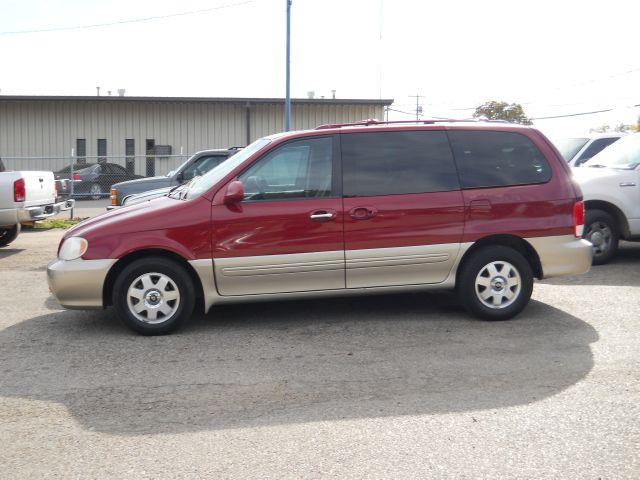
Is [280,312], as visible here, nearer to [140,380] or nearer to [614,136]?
[140,380]

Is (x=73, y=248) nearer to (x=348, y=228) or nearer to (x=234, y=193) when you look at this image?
(x=234, y=193)

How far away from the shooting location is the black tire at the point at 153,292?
259 inches

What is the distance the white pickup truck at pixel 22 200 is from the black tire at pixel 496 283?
27.0 feet

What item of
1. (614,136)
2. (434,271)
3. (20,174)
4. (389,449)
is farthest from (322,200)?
(614,136)

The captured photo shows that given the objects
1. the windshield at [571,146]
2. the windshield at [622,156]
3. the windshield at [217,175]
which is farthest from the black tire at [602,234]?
the windshield at [217,175]

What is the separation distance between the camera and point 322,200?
6.80m

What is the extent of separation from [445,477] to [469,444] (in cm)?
46

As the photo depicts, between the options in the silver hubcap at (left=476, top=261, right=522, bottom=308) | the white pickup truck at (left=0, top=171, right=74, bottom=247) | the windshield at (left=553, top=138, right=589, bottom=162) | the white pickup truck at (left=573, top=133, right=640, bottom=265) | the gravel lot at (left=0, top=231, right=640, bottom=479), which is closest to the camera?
the gravel lot at (left=0, top=231, right=640, bottom=479)

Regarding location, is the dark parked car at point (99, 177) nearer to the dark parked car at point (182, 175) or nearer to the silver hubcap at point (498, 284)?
the dark parked car at point (182, 175)

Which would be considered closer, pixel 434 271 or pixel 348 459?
pixel 348 459

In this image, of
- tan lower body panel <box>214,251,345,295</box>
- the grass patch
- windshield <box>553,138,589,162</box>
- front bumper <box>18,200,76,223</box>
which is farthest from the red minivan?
the grass patch

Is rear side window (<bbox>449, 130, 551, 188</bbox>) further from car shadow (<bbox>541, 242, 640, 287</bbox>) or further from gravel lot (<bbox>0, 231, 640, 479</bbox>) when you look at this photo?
car shadow (<bbox>541, 242, 640, 287</bbox>)

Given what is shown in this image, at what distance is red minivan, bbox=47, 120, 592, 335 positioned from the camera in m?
6.63

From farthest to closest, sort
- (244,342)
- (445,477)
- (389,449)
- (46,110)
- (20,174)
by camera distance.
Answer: (46,110) → (20,174) → (244,342) → (389,449) → (445,477)
